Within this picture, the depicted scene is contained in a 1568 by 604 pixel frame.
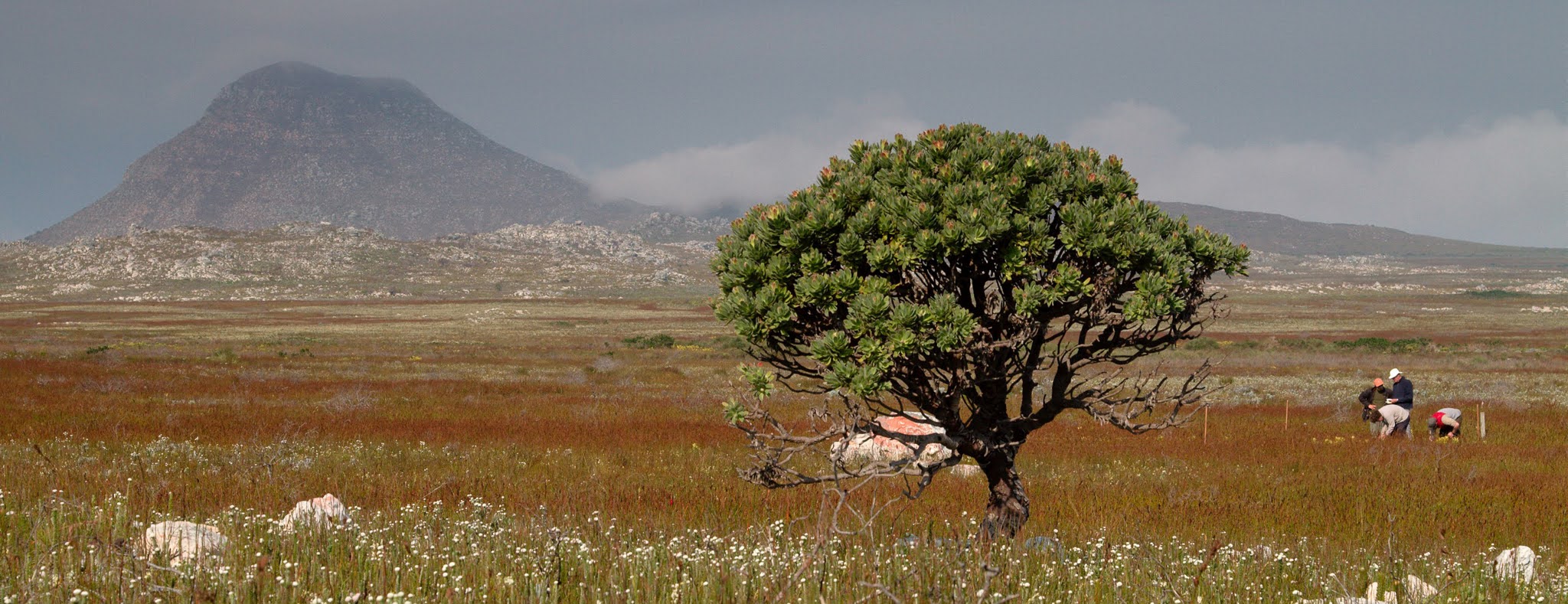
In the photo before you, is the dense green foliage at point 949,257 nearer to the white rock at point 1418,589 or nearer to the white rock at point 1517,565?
the white rock at point 1418,589

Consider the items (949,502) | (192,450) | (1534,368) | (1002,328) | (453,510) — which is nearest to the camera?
(1002,328)

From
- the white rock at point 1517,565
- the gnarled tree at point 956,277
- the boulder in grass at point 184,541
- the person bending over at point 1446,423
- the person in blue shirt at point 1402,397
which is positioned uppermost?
the gnarled tree at point 956,277

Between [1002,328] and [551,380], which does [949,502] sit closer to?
[1002,328]

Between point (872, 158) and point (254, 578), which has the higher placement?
point (872, 158)

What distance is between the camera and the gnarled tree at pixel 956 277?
6.86 m

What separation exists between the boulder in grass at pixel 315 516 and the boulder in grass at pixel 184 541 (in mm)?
496

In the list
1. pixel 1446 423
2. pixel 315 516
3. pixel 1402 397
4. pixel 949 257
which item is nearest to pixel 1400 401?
pixel 1402 397

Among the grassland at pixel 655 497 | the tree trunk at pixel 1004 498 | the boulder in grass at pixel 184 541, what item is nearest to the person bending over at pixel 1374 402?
the grassland at pixel 655 497

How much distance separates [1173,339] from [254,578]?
7.11 metres

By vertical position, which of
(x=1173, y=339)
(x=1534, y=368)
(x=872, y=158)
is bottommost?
(x=1534, y=368)

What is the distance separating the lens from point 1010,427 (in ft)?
27.3

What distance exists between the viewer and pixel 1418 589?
606 centimetres

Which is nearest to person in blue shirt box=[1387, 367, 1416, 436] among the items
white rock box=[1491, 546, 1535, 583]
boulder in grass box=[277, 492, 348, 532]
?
white rock box=[1491, 546, 1535, 583]

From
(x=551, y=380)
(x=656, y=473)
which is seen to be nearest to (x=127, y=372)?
(x=551, y=380)
